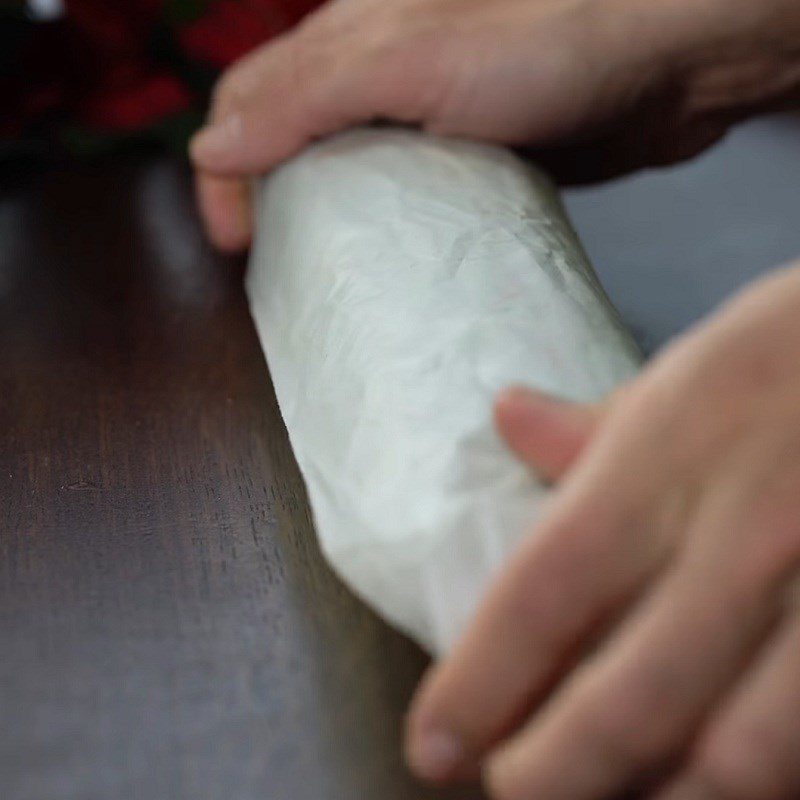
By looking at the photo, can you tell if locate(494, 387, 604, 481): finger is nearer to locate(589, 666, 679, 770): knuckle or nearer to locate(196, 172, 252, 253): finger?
locate(589, 666, 679, 770): knuckle

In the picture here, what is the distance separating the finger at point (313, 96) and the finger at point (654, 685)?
40 centimetres

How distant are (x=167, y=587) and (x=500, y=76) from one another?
339 millimetres

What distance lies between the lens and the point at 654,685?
0.90 ft

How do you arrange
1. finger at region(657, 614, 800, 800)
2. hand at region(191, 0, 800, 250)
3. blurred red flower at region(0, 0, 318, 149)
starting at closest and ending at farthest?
1. finger at region(657, 614, 800, 800)
2. hand at region(191, 0, 800, 250)
3. blurred red flower at region(0, 0, 318, 149)

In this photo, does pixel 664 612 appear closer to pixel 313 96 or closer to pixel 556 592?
pixel 556 592

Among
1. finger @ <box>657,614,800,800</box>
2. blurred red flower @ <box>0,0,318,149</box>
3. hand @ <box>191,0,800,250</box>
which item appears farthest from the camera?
blurred red flower @ <box>0,0,318,149</box>

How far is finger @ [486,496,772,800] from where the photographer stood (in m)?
0.27

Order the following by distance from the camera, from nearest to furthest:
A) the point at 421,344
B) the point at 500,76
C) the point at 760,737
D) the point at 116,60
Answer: the point at 760,737
the point at 421,344
the point at 500,76
the point at 116,60

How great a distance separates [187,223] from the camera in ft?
2.51

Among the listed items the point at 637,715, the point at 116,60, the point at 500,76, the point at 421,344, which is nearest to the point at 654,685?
the point at 637,715

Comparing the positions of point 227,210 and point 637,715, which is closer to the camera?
point 637,715

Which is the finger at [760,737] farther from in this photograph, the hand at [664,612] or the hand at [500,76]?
the hand at [500,76]

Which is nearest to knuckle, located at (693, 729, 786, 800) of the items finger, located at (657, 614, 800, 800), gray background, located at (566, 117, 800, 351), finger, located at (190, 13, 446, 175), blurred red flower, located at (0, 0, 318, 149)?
finger, located at (657, 614, 800, 800)

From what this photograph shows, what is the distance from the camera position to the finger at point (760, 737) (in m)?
0.26
